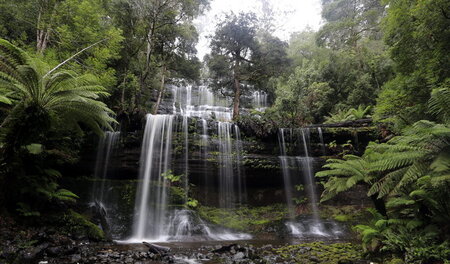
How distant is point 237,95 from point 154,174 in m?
6.92

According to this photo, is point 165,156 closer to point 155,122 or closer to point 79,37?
point 155,122

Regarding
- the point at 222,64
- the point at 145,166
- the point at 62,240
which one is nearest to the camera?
the point at 62,240

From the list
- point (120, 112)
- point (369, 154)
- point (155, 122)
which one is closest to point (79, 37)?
point (120, 112)

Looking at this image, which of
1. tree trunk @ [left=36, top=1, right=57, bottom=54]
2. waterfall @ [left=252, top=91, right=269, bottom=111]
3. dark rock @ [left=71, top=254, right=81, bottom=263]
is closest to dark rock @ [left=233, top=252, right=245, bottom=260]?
dark rock @ [left=71, top=254, right=81, bottom=263]

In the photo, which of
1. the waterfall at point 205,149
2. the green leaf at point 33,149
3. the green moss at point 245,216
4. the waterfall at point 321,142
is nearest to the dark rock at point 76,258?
the green leaf at point 33,149

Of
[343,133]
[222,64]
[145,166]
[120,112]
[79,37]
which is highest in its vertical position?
[222,64]

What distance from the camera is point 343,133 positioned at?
1165 centimetres

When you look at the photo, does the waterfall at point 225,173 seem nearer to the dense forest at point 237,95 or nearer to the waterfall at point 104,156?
the dense forest at point 237,95

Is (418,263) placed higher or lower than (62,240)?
lower

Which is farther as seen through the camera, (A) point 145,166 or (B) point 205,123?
(B) point 205,123

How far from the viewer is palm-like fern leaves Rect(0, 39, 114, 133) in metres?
4.58

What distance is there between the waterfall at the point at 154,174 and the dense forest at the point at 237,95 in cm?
54

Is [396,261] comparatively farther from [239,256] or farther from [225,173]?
[225,173]

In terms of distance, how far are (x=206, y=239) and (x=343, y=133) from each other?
319 inches
